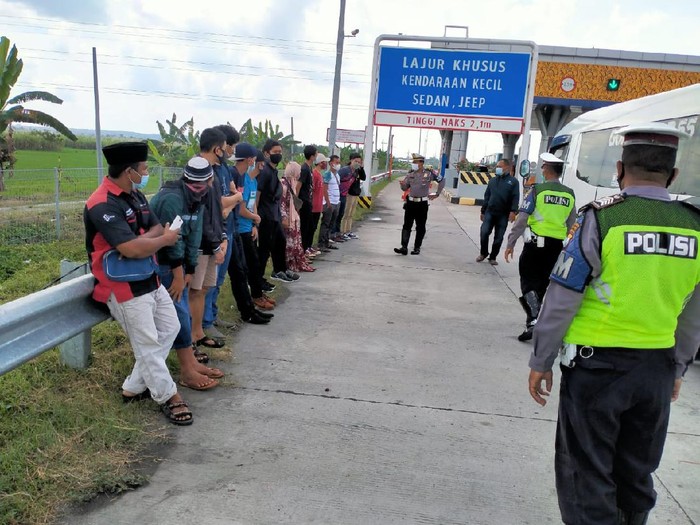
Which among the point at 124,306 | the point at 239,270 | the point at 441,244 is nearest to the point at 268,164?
the point at 239,270

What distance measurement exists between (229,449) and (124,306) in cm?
102

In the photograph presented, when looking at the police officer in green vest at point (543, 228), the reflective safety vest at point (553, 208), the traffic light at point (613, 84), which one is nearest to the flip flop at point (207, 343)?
the police officer in green vest at point (543, 228)

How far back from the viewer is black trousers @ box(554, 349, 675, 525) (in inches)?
88.5

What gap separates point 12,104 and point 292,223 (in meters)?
12.5

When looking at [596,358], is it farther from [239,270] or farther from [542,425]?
[239,270]

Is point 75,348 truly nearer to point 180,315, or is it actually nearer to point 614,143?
point 180,315

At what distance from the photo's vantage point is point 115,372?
3.98 meters

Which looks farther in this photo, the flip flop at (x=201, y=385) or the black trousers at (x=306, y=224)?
the black trousers at (x=306, y=224)

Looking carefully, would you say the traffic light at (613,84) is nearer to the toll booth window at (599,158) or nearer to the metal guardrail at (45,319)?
the toll booth window at (599,158)

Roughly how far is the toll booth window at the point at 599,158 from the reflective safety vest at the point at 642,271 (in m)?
6.95

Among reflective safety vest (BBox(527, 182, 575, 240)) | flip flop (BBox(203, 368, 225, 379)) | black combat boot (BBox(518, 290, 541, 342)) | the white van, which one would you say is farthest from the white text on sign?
flip flop (BBox(203, 368, 225, 379))

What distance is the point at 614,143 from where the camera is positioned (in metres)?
8.95

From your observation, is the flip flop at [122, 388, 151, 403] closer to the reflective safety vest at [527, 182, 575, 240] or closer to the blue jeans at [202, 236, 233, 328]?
the blue jeans at [202, 236, 233, 328]

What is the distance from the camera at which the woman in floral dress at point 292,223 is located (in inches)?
297
